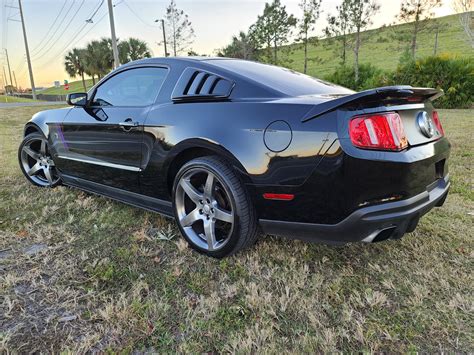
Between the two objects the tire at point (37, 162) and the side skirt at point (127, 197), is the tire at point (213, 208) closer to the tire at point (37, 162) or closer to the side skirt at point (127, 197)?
the side skirt at point (127, 197)

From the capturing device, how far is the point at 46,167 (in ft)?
13.3

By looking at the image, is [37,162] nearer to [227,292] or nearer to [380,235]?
[227,292]

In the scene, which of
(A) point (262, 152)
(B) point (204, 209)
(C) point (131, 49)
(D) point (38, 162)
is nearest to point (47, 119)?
(D) point (38, 162)

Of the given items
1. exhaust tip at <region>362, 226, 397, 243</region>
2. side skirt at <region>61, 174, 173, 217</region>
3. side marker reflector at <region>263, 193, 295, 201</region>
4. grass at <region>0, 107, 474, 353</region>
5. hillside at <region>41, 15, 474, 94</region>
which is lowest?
grass at <region>0, 107, 474, 353</region>

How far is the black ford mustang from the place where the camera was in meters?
1.85

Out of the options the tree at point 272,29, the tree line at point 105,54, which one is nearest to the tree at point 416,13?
the tree at point 272,29

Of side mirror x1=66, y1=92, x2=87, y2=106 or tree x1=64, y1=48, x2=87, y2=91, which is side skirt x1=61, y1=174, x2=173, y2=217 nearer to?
side mirror x1=66, y1=92, x2=87, y2=106

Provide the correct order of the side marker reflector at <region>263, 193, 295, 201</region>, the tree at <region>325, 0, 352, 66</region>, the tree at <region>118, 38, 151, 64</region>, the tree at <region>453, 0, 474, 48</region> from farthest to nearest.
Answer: the tree at <region>118, 38, 151, 64</region> < the tree at <region>325, 0, 352, 66</region> < the tree at <region>453, 0, 474, 48</region> < the side marker reflector at <region>263, 193, 295, 201</region>

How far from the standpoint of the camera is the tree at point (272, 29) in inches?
888

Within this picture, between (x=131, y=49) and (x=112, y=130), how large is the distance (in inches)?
1331

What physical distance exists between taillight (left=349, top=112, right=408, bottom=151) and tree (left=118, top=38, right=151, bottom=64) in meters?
34.2

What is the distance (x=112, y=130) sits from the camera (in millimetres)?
2936

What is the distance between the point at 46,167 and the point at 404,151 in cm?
376

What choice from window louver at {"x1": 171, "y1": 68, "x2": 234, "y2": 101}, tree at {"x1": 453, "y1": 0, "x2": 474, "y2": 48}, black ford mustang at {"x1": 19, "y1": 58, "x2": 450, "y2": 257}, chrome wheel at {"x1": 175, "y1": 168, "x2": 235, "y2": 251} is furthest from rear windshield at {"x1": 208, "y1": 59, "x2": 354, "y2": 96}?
tree at {"x1": 453, "y1": 0, "x2": 474, "y2": 48}
